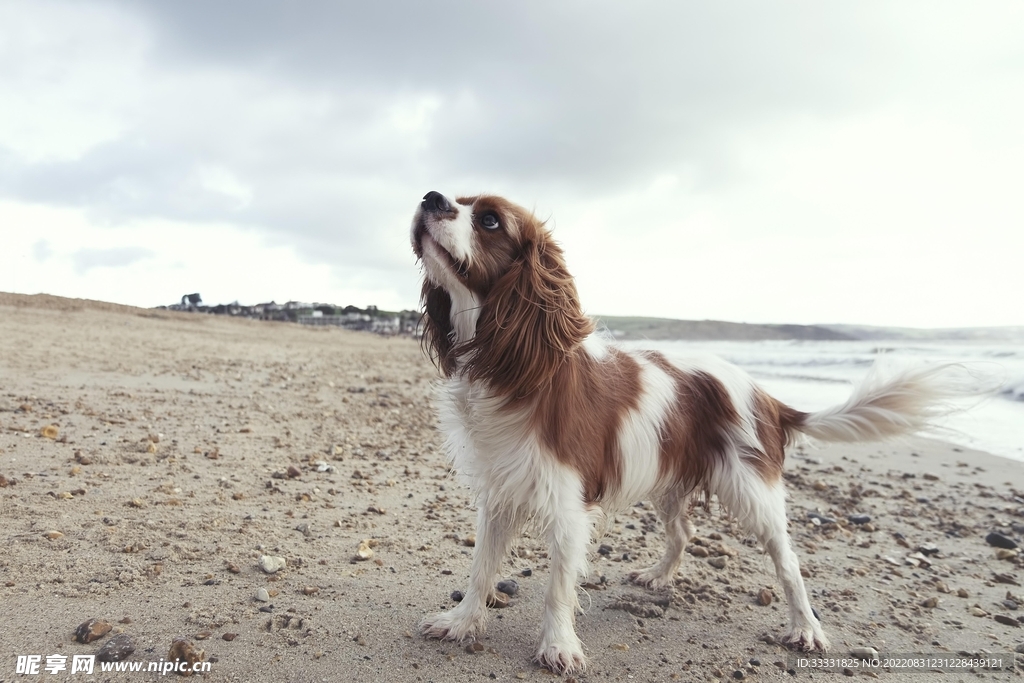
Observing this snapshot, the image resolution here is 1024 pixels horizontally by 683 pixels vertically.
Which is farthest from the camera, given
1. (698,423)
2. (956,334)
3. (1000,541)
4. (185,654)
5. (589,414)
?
(956,334)

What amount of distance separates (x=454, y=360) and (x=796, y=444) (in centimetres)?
233

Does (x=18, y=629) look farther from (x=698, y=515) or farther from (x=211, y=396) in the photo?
(x=211, y=396)

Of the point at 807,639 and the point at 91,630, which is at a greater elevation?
the point at 91,630

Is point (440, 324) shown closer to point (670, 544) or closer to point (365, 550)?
point (365, 550)

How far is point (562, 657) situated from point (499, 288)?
5.59 ft

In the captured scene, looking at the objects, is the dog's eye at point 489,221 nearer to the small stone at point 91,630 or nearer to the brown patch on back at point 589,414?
the brown patch on back at point 589,414

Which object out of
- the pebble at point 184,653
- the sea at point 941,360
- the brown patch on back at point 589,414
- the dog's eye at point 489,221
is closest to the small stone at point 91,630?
the pebble at point 184,653

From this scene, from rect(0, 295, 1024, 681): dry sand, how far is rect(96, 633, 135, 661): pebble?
5 cm

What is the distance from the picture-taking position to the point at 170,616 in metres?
2.90

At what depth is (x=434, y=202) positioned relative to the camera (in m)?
2.84

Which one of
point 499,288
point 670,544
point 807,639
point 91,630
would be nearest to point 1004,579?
point 807,639

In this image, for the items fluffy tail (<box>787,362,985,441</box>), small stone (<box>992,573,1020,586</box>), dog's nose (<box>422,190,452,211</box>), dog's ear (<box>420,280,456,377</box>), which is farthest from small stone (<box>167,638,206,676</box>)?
small stone (<box>992,573,1020,586</box>)

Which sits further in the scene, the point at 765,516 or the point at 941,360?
the point at 941,360

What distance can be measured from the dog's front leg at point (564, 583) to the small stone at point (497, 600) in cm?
50
